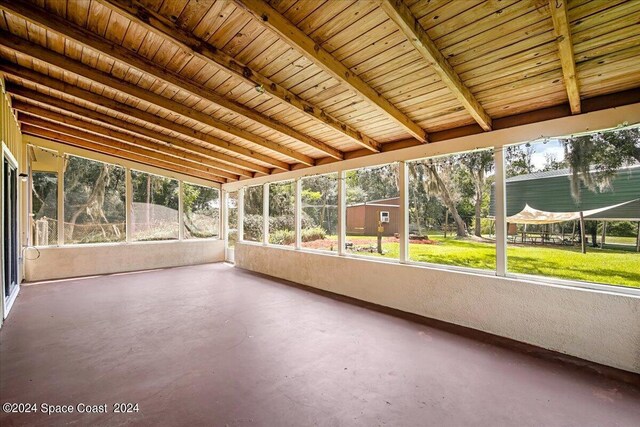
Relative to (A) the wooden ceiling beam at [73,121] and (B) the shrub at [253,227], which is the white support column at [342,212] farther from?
(A) the wooden ceiling beam at [73,121]

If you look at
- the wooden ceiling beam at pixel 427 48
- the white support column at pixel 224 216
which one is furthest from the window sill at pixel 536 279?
the white support column at pixel 224 216

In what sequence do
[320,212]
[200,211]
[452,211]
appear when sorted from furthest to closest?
[200,211] < [320,212] < [452,211]

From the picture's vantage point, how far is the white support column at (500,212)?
332cm

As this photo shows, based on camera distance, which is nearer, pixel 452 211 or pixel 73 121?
pixel 452 211

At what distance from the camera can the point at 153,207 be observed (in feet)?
24.3

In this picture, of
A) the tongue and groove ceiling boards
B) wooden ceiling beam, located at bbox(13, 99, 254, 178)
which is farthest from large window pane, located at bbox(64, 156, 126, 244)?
the tongue and groove ceiling boards

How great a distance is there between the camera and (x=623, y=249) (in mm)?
2723

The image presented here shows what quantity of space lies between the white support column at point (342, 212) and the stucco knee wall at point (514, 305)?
34 centimetres

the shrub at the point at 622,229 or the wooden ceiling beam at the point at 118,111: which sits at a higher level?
the wooden ceiling beam at the point at 118,111

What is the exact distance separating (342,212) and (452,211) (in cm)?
195

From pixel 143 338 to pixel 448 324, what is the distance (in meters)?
3.70

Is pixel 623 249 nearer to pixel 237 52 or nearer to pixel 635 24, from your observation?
pixel 635 24

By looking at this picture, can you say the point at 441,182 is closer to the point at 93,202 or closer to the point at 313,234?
the point at 313,234

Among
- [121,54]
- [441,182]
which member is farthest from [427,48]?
[121,54]
